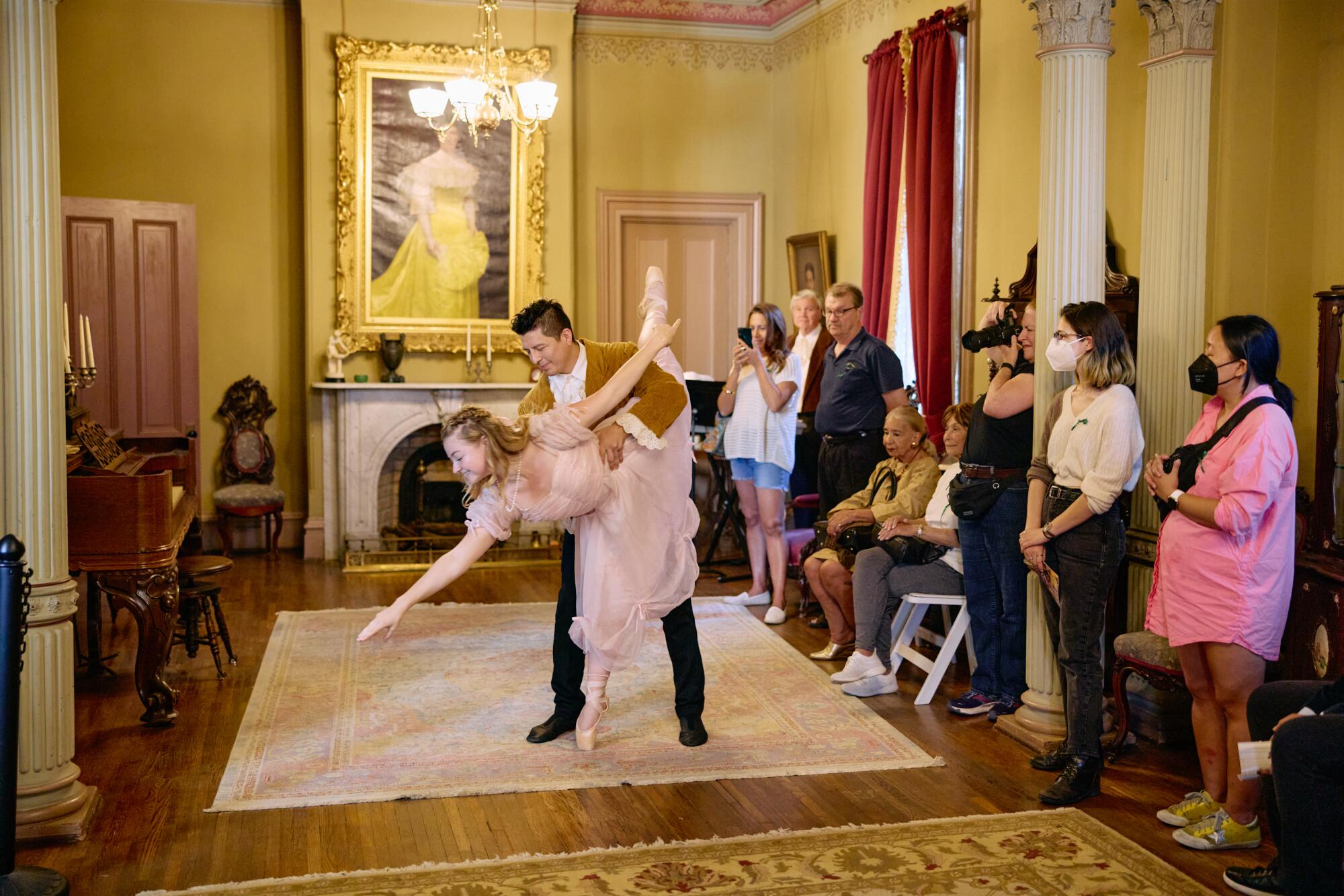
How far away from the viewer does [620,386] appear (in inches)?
154

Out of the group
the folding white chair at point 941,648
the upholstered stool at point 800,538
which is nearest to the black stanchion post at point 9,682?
the folding white chair at point 941,648

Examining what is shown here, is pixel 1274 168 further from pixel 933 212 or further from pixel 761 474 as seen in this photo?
pixel 761 474

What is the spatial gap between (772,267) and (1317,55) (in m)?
5.08

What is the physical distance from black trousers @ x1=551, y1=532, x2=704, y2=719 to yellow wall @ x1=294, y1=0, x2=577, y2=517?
4503 mm

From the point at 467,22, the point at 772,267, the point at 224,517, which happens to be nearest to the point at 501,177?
the point at 467,22

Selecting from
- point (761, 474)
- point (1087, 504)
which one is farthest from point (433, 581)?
point (761, 474)

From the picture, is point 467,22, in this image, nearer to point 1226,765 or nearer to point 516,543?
point 516,543

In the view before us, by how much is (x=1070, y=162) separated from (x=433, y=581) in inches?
101

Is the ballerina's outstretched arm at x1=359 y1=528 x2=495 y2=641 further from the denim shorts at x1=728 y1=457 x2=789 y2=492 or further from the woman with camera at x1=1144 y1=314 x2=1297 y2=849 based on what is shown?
the denim shorts at x1=728 y1=457 x2=789 y2=492

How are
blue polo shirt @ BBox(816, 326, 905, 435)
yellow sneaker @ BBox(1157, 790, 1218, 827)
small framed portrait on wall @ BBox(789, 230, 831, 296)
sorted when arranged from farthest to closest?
small framed portrait on wall @ BBox(789, 230, 831, 296)
blue polo shirt @ BBox(816, 326, 905, 435)
yellow sneaker @ BBox(1157, 790, 1218, 827)

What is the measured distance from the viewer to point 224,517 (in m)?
8.36

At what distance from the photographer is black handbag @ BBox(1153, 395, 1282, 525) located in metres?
3.39

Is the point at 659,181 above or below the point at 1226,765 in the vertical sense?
above

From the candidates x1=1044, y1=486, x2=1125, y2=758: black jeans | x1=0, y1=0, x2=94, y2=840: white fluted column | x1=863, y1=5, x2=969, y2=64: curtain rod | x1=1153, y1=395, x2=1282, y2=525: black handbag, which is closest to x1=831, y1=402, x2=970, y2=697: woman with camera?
x1=1044, y1=486, x2=1125, y2=758: black jeans
